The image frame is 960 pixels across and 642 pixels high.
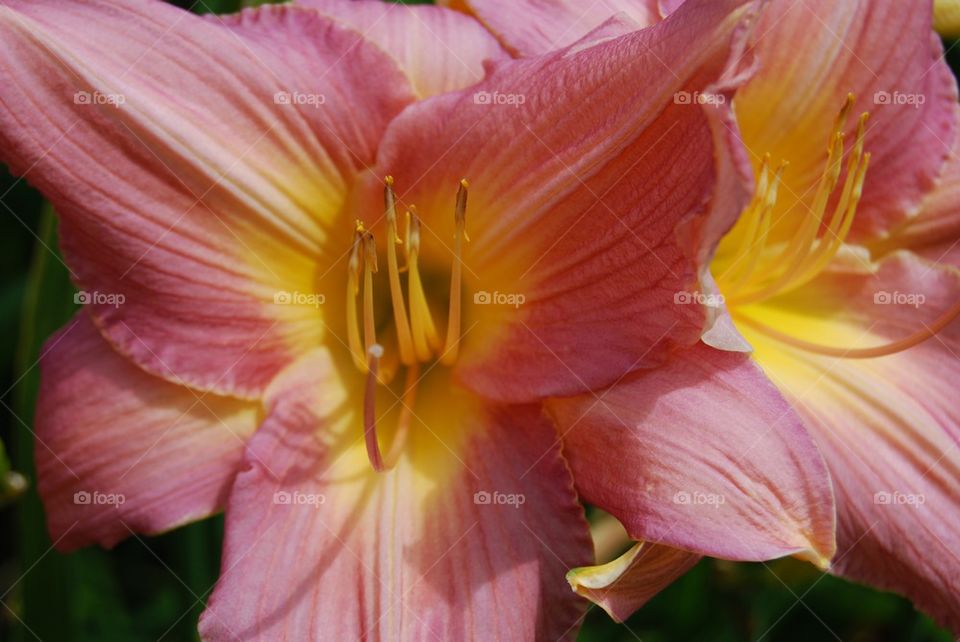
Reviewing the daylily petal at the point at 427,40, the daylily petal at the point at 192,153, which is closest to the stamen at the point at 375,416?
the daylily petal at the point at 192,153

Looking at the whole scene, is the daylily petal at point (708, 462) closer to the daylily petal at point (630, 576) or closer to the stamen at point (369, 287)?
the daylily petal at point (630, 576)

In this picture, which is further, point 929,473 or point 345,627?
point 929,473

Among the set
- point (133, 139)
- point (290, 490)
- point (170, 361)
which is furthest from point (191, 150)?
point (290, 490)

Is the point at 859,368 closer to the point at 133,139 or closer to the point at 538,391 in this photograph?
the point at 538,391

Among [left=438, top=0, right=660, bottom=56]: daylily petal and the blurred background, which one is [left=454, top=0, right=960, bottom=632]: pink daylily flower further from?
the blurred background

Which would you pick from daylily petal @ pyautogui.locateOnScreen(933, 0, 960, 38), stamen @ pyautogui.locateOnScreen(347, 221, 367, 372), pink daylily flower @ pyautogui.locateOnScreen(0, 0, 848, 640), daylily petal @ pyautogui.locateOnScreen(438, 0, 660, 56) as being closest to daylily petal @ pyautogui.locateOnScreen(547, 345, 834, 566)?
pink daylily flower @ pyautogui.locateOnScreen(0, 0, 848, 640)

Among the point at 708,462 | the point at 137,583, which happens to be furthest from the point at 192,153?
the point at 137,583
